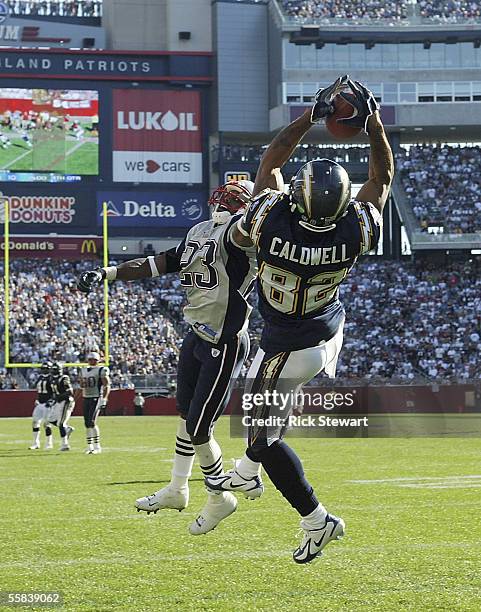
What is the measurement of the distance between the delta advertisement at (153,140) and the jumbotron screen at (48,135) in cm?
98

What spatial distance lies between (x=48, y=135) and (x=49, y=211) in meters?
2.68

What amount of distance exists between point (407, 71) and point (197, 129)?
29.5 ft

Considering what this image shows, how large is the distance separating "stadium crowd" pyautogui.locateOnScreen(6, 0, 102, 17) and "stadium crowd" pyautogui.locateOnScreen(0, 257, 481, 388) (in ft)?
38.3

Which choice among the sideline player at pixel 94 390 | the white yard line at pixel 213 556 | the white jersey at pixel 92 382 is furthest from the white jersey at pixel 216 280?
the white jersey at pixel 92 382

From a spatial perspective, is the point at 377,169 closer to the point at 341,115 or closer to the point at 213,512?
the point at 341,115

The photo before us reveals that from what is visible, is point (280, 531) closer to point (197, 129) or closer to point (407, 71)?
point (197, 129)

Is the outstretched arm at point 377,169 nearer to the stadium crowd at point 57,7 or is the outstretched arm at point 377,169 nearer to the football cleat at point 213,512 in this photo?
the football cleat at point 213,512

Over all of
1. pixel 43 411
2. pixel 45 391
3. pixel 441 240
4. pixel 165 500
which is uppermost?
pixel 165 500

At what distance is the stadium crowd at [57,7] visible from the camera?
44969mm

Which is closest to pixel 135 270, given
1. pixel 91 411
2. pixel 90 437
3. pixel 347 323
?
pixel 91 411

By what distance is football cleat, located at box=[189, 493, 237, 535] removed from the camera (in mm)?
6770

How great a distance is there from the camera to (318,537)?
5816 mm

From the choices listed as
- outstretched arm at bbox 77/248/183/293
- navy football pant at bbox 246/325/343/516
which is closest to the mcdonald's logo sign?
outstretched arm at bbox 77/248/183/293

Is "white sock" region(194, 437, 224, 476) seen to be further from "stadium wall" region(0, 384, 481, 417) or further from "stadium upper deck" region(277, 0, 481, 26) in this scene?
"stadium upper deck" region(277, 0, 481, 26)
